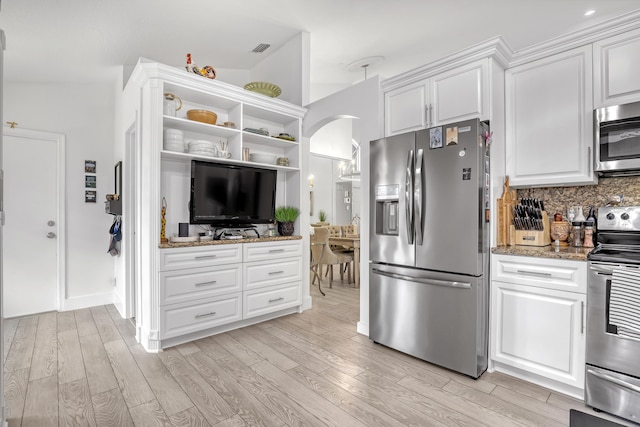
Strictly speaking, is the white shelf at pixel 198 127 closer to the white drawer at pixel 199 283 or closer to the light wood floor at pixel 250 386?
the white drawer at pixel 199 283

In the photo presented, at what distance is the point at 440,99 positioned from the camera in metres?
2.72

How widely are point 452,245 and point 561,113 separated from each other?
1234 mm

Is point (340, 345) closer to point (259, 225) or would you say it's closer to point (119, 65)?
point (259, 225)

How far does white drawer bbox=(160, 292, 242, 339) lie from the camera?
2.80 meters

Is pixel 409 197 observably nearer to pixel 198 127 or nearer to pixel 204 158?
pixel 204 158

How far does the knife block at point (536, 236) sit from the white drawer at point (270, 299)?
2.28 meters

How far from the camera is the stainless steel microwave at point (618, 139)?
210 centimetres

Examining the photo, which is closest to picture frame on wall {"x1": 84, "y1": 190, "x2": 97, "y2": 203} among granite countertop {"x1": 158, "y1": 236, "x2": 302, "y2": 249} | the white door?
the white door

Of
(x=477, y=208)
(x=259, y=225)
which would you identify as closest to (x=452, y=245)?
Result: (x=477, y=208)

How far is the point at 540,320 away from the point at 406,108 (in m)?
1.96

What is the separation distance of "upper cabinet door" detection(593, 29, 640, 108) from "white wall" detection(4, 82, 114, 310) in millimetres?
4891

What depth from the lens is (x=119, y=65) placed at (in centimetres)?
366

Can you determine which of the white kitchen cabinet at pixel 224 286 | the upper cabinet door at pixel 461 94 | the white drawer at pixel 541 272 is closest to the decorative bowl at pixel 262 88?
the white kitchen cabinet at pixel 224 286

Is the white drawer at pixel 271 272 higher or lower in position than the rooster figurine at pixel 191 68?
lower
